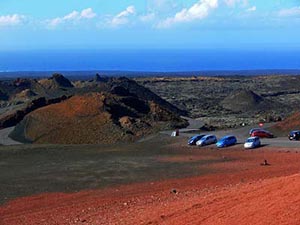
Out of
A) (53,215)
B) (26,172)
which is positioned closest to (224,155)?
(26,172)

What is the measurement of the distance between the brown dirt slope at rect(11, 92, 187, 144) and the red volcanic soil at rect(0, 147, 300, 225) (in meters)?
25.4

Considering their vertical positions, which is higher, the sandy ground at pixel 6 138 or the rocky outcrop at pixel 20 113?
the rocky outcrop at pixel 20 113

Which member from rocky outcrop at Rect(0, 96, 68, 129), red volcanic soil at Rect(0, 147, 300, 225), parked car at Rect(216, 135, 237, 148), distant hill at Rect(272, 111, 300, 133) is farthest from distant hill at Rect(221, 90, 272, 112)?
red volcanic soil at Rect(0, 147, 300, 225)

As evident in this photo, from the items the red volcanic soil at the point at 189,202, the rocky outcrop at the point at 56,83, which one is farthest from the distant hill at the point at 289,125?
the rocky outcrop at the point at 56,83

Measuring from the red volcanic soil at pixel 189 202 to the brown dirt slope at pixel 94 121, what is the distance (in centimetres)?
2540

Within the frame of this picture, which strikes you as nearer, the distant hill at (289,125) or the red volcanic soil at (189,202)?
the red volcanic soil at (189,202)

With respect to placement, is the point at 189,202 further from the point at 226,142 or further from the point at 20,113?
the point at 20,113

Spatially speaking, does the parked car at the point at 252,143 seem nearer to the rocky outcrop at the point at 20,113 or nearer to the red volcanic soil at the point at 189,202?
the red volcanic soil at the point at 189,202

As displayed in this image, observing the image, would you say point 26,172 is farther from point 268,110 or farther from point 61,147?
point 268,110

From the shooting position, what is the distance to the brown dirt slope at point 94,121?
62.5 meters

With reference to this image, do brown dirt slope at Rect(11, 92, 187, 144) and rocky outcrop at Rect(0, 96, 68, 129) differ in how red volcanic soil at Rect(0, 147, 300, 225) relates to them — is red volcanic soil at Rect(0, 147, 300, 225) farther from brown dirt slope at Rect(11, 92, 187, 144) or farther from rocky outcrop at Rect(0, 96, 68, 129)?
rocky outcrop at Rect(0, 96, 68, 129)

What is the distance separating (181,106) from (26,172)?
75.7 meters

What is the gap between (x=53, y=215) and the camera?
23516mm

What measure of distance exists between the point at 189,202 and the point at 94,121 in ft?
147
